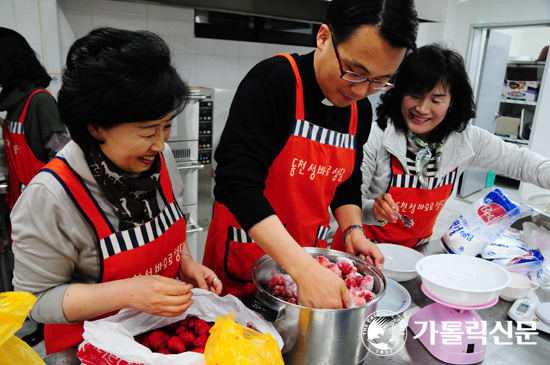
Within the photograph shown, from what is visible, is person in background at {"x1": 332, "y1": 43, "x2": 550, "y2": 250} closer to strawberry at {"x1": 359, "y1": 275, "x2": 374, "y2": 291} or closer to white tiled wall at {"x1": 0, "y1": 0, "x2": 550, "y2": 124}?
strawberry at {"x1": 359, "y1": 275, "x2": 374, "y2": 291}

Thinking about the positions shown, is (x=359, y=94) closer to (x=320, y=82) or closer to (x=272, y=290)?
(x=320, y=82)

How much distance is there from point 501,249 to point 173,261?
1.30m

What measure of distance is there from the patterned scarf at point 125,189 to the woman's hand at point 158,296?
20 centimetres

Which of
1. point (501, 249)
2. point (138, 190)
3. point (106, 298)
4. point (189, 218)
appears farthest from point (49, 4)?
point (501, 249)

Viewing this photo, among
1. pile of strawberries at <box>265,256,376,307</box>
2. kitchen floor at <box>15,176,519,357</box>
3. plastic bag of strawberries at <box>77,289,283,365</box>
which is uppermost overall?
pile of strawberries at <box>265,256,376,307</box>

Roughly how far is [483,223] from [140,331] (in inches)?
51.9

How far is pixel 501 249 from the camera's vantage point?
1.54 m

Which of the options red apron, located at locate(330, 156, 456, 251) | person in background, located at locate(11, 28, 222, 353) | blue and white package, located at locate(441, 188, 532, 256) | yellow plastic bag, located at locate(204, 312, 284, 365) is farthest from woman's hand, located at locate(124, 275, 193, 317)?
blue and white package, located at locate(441, 188, 532, 256)

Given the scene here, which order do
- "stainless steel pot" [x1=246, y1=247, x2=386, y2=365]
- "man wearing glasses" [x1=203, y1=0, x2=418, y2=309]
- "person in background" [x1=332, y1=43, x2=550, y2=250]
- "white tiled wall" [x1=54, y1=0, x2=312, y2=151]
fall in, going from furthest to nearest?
1. "white tiled wall" [x1=54, y1=0, x2=312, y2=151]
2. "person in background" [x1=332, y1=43, x2=550, y2=250]
3. "man wearing glasses" [x1=203, y1=0, x2=418, y2=309]
4. "stainless steel pot" [x1=246, y1=247, x2=386, y2=365]

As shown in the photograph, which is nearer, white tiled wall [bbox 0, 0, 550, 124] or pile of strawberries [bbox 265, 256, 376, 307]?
pile of strawberries [bbox 265, 256, 376, 307]

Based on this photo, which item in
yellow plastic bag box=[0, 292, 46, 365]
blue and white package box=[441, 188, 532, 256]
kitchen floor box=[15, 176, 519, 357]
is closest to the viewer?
yellow plastic bag box=[0, 292, 46, 365]

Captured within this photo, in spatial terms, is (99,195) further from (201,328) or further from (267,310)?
(267,310)

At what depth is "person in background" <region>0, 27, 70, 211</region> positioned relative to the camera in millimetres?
2277

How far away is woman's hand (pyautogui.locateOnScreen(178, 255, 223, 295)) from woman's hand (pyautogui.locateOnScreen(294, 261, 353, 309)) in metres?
0.32
